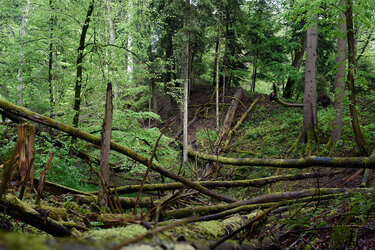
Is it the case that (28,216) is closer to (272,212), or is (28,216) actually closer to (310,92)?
(272,212)

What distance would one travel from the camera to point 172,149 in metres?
8.85

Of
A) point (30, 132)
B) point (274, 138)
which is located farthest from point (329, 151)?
point (30, 132)

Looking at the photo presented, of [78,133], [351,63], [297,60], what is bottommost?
[78,133]

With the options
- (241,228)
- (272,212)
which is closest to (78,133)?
(241,228)

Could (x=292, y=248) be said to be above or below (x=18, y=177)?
below

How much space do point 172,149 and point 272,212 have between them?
5.95m

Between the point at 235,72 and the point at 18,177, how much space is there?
61.9 ft

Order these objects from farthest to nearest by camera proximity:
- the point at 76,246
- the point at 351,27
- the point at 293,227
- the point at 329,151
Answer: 1. the point at 329,151
2. the point at 351,27
3. the point at 293,227
4. the point at 76,246

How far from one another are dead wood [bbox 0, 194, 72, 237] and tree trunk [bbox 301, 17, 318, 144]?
9971 mm

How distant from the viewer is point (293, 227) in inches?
110

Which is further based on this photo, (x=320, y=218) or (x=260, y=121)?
(x=260, y=121)

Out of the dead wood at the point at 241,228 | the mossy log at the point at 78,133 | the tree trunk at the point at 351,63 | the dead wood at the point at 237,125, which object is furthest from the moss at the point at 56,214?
the dead wood at the point at 237,125

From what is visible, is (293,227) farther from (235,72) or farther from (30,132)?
(235,72)

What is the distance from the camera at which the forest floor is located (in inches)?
60.5
